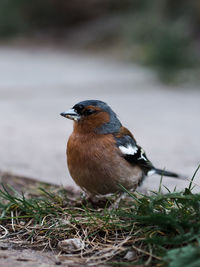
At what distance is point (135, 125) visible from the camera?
6254mm

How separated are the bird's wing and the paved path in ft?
Answer: 0.68

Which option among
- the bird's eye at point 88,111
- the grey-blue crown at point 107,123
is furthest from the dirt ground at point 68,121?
the bird's eye at point 88,111

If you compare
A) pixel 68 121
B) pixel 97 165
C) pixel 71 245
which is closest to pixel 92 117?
pixel 97 165

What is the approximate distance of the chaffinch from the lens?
3.50 metres

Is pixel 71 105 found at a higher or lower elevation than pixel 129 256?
higher

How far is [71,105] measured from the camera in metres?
7.58

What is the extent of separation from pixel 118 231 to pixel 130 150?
119cm

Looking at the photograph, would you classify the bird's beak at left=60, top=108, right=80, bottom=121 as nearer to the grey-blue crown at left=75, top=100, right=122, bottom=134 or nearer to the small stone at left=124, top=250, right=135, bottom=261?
the grey-blue crown at left=75, top=100, right=122, bottom=134

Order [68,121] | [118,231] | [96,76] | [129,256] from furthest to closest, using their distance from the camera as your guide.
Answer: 1. [96,76]
2. [68,121]
3. [118,231]
4. [129,256]

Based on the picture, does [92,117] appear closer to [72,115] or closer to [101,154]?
[72,115]

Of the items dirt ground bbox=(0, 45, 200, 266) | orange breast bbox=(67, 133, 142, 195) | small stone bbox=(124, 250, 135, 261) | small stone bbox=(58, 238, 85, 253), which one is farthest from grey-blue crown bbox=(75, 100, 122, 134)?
small stone bbox=(124, 250, 135, 261)

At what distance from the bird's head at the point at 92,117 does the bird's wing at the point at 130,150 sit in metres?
0.09

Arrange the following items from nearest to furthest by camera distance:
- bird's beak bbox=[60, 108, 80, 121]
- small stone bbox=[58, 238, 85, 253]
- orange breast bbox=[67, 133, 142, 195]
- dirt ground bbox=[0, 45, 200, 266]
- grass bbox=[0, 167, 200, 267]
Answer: grass bbox=[0, 167, 200, 267], small stone bbox=[58, 238, 85, 253], orange breast bbox=[67, 133, 142, 195], bird's beak bbox=[60, 108, 80, 121], dirt ground bbox=[0, 45, 200, 266]

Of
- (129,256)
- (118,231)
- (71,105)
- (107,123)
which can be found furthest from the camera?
(71,105)
